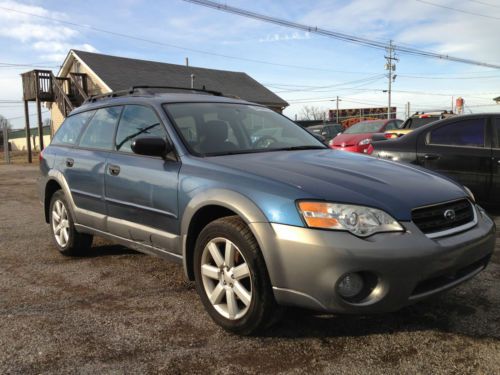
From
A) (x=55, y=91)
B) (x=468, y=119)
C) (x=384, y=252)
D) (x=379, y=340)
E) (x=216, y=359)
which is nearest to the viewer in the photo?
(x=384, y=252)

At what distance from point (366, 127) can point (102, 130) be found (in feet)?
33.3

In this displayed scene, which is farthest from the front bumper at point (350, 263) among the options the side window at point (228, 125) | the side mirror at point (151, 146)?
the side window at point (228, 125)

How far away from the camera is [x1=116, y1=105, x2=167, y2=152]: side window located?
148 inches

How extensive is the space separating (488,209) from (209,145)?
4.90 m

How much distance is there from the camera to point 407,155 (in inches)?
266

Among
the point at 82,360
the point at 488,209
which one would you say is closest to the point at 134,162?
the point at 82,360

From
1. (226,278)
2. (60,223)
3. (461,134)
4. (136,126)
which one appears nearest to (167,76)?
(461,134)

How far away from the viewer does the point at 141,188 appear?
11.9 ft

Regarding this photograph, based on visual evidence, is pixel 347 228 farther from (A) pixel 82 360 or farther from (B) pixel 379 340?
(A) pixel 82 360

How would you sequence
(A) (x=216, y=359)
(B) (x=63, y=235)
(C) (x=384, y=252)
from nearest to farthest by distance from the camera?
(C) (x=384, y=252), (A) (x=216, y=359), (B) (x=63, y=235)

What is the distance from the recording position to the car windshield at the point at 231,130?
3.59 meters

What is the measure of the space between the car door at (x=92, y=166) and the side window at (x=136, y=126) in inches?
5.3

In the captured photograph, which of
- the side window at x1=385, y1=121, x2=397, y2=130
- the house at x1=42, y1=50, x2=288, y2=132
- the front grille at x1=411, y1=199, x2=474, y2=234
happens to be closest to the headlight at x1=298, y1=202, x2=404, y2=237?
the front grille at x1=411, y1=199, x2=474, y2=234

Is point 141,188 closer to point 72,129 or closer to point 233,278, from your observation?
point 233,278
